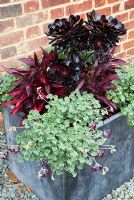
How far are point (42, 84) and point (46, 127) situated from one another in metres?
0.40

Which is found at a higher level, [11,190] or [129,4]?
[129,4]

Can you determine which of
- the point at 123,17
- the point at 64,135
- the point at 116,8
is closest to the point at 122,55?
the point at 123,17

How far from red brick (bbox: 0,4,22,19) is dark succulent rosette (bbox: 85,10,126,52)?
80 centimetres

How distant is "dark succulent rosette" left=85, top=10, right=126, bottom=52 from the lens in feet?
7.59

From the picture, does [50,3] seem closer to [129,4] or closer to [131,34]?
[129,4]

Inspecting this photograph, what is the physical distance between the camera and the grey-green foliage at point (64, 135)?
210 centimetres

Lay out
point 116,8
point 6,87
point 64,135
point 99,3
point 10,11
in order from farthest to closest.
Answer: point 116,8 → point 99,3 → point 10,11 → point 6,87 → point 64,135

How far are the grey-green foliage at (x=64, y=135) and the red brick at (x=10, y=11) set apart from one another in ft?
3.23

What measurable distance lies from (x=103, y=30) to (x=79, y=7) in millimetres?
1129

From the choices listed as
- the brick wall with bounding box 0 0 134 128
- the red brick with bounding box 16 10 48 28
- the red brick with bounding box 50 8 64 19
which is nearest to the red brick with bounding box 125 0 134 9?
the brick wall with bounding box 0 0 134 128

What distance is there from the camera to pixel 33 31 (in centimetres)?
314

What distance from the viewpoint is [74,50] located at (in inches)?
93.6

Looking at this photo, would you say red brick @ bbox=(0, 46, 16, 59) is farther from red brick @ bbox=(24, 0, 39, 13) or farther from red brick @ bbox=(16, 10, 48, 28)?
red brick @ bbox=(24, 0, 39, 13)

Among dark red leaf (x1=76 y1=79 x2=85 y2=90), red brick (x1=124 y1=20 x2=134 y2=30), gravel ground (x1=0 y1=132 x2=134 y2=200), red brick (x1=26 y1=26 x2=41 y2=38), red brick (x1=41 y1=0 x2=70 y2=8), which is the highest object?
red brick (x1=41 y1=0 x2=70 y2=8)
